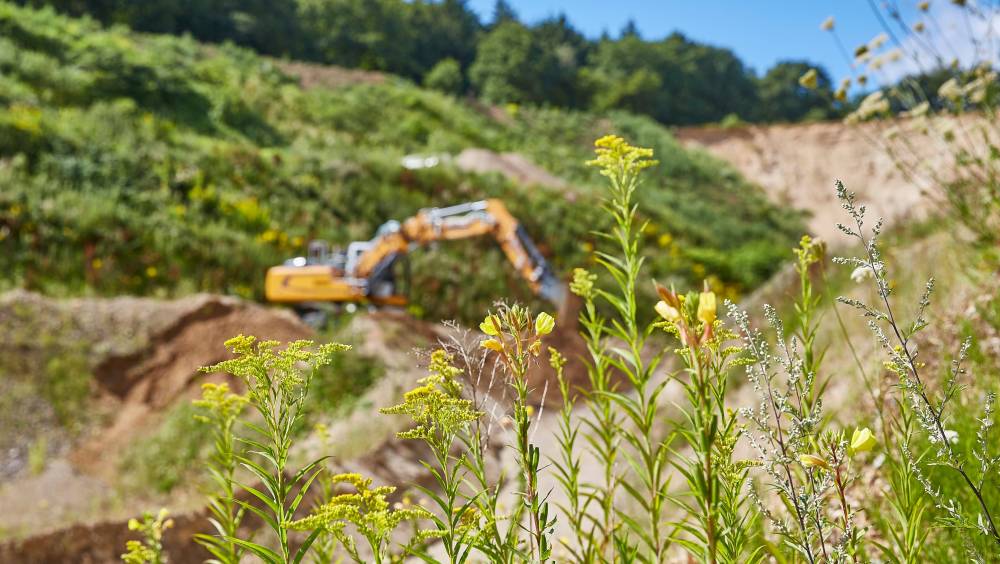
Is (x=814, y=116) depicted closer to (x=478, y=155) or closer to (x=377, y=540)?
(x=478, y=155)

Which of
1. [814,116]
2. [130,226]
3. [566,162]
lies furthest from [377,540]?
[814,116]

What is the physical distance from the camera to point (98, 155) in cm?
1200

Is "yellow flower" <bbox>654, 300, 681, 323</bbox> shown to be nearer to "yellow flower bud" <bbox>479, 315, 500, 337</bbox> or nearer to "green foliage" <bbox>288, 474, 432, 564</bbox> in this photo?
"yellow flower bud" <bbox>479, 315, 500, 337</bbox>

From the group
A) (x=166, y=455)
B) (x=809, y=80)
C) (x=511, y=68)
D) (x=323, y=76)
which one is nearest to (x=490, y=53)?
(x=511, y=68)

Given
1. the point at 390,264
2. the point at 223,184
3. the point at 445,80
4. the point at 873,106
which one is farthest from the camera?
the point at 445,80

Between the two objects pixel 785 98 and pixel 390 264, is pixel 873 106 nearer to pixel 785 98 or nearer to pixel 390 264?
pixel 390 264

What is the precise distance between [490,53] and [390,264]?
94.2 ft

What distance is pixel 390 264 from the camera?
9.79 meters

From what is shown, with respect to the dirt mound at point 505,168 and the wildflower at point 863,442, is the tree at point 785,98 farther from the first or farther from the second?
the wildflower at point 863,442

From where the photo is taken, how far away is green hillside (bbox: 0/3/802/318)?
1023cm

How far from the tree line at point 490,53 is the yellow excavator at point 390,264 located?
63.1ft

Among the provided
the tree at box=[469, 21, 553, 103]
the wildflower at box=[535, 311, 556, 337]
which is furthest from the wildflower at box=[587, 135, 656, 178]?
the tree at box=[469, 21, 553, 103]

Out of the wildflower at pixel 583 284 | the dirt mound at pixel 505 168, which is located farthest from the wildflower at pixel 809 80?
the dirt mound at pixel 505 168

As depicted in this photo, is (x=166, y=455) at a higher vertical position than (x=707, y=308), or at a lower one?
lower
